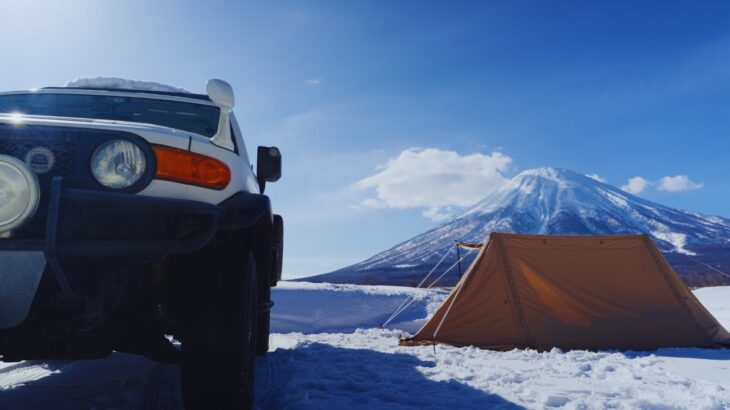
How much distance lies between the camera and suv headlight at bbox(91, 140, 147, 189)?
190cm

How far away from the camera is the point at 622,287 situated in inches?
269

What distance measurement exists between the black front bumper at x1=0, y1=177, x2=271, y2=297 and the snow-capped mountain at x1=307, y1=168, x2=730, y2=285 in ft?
288

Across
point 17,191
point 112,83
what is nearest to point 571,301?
point 112,83

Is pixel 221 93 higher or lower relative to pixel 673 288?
higher

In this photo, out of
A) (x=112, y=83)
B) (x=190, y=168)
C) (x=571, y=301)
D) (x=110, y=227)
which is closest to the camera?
(x=110, y=227)

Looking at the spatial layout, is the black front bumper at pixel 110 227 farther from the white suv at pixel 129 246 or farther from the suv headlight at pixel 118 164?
the suv headlight at pixel 118 164

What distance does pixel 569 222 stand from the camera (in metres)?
140

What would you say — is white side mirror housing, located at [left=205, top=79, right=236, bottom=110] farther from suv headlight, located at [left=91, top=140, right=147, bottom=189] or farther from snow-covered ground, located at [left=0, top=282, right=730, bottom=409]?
snow-covered ground, located at [left=0, top=282, right=730, bottom=409]

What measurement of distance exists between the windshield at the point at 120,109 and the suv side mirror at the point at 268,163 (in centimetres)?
75

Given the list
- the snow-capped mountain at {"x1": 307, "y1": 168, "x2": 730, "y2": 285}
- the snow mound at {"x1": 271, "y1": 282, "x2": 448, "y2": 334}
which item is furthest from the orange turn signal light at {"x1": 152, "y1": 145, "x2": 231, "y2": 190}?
the snow-capped mountain at {"x1": 307, "y1": 168, "x2": 730, "y2": 285}

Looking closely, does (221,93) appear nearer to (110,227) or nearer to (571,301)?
(110,227)

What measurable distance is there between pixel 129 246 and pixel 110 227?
0.13 metres

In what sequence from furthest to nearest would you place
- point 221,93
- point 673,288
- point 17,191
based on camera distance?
point 673,288 < point 221,93 < point 17,191

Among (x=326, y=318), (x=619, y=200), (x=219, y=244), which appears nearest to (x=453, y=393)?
(x=219, y=244)
